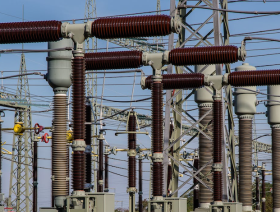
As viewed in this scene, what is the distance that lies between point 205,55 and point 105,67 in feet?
10.1

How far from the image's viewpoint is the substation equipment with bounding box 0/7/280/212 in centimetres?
1312

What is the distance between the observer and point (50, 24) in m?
14.0

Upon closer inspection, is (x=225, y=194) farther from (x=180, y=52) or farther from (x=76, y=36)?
(x=76, y=36)

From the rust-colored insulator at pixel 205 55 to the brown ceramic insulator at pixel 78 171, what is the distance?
169 inches

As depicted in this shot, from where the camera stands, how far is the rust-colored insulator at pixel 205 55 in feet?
51.4

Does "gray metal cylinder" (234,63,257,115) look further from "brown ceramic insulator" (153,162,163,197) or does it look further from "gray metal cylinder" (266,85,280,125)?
"brown ceramic insulator" (153,162,163,197)

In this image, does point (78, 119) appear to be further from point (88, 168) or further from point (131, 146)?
point (131, 146)

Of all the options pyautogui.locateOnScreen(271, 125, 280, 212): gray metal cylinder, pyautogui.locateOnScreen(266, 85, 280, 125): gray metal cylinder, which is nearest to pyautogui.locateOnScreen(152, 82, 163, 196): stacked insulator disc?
pyautogui.locateOnScreen(266, 85, 280, 125): gray metal cylinder

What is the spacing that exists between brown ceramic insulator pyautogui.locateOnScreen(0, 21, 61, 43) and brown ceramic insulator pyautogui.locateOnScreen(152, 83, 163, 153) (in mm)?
3108

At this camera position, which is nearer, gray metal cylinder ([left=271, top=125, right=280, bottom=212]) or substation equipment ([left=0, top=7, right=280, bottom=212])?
substation equipment ([left=0, top=7, right=280, bottom=212])

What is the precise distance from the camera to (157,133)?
15.5 meters

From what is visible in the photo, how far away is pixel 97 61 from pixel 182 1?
6401mm

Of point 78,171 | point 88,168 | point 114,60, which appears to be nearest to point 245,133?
point 88,168

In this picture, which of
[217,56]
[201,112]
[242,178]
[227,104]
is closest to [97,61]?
[217,56]
